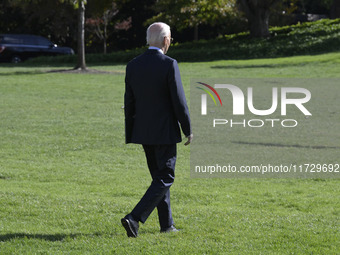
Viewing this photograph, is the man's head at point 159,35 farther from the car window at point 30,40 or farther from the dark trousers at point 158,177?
the car window at point 30,40

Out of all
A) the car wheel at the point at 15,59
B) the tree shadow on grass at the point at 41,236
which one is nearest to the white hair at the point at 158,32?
the tree shadow on grass at the point at 41,236

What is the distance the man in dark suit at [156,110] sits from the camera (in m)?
5.54

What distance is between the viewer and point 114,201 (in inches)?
303

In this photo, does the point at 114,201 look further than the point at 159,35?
Yes

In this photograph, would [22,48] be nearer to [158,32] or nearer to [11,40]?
[11,40]

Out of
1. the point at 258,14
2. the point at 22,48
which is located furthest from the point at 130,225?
the point at 22,48

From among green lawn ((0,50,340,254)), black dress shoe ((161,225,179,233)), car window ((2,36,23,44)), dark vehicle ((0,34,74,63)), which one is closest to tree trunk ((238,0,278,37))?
dark vehicle ((0,34,74,63))

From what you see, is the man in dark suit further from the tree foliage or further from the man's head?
the tree foliage

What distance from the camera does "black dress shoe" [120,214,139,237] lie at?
222 inches

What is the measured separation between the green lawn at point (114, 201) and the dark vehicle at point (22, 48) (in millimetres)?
23922

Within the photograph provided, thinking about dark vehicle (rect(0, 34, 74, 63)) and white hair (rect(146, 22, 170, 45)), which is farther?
dark vehicle (rect(0, 34, 74, 63))

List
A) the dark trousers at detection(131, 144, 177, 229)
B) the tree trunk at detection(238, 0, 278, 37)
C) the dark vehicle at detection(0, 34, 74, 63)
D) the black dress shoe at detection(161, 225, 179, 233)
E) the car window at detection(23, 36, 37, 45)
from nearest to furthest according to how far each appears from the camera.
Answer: the dark trousers at detection(131, 144, 177, 229) → the black dress shoe at detection(161, 225, 179, 233) → the tree trunk at detection(238, 0, 278, 37) → the dark vehicle at detection(0, 34, 74, 63) → the car window at detection(23, 36, 37, 45)

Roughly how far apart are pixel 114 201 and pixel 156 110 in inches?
94.9

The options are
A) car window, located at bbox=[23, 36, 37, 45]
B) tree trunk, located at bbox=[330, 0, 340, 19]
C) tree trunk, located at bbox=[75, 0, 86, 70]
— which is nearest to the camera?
tree trunk, located at bbox=[75, 0, 86, 70]
